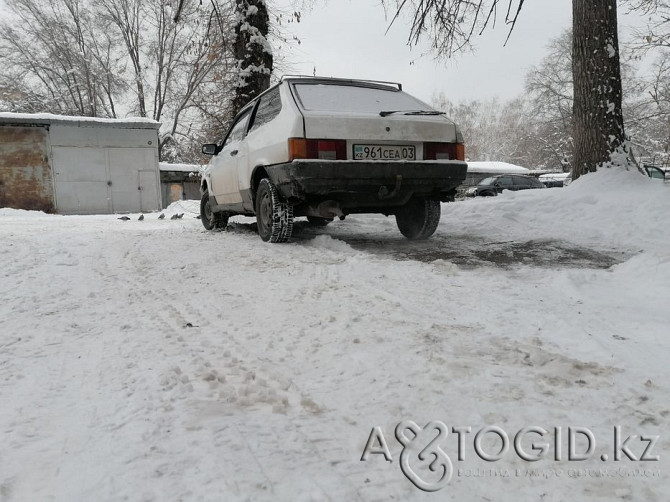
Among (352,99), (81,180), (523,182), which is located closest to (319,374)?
(352,99)

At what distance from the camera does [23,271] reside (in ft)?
11.3

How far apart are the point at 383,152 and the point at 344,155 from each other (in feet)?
1.25

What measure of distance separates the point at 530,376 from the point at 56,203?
17.9 metres

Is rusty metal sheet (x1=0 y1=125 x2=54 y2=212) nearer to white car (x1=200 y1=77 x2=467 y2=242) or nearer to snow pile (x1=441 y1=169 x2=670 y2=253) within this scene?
white car (x1=200 y1=77 x2=467 y2=242)

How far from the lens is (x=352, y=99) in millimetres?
4504

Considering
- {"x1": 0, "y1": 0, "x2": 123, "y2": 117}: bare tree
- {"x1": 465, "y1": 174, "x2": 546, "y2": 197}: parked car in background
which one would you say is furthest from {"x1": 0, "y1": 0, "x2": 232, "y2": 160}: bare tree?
{"x1": 465, "y1": 174, "x2": 546, "y2": 197}: parked car in background

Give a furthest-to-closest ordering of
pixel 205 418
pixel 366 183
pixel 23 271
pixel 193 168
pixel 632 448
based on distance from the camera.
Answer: pixel 193 168
pixel 366 183
pixel 23 271
pixel 205 418
pixel 632 448

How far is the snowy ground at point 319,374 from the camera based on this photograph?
3.79 ft

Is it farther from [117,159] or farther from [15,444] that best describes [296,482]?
[117,159]

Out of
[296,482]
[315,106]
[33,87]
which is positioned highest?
[33,87]

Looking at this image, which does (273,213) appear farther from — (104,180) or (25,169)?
(25,169)

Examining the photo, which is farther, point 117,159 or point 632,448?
point 117,159

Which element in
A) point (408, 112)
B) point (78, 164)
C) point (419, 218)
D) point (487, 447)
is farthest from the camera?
point (78, 164)

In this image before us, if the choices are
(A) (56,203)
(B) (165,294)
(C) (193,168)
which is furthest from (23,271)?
(C) (193,168)
